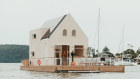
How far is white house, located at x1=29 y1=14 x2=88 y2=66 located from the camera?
4888cm

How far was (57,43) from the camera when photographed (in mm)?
48875

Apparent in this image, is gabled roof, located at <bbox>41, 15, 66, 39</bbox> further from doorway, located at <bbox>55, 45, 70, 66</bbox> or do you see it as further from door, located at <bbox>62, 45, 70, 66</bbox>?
door, located at <bbox>62, 45, 70, 66</bbox>

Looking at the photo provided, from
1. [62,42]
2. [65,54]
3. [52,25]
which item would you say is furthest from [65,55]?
[52,25]

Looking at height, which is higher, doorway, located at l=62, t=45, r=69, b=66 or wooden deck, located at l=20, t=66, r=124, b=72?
doorway, located at l=62, t=45, r=69, b=66

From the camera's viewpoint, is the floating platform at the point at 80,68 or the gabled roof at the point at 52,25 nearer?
the floating platform at the point at 80,68

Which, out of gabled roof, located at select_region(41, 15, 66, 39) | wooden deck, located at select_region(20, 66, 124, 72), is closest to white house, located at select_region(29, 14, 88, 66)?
gabled roof, located at select_region(41, 15, 66, 39)

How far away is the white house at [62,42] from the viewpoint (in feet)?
160

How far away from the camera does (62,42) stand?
4906 cm

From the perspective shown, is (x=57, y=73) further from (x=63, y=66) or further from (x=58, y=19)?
(x=58, y=19)

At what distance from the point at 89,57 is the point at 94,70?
298cm

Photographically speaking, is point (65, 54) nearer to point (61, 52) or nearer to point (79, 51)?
point (61, 52)

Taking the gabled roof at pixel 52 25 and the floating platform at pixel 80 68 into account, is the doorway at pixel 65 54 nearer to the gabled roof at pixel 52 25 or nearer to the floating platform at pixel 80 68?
the gabled roof at pixel 52 25

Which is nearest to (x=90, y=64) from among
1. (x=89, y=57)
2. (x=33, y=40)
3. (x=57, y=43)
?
(x=89, y=57)

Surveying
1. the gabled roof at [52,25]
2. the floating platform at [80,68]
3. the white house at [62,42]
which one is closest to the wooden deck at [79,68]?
the floating platform at [80,68]
